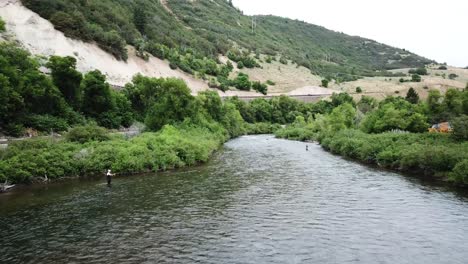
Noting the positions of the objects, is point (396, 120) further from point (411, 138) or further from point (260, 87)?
point (260, 87)

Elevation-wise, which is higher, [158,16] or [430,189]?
[158,16]

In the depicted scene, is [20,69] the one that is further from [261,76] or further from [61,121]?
[261,76]

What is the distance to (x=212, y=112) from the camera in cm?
8275

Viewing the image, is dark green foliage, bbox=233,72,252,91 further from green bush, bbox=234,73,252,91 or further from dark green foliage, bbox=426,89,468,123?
dark green foliage, bbox=426,89,468,123

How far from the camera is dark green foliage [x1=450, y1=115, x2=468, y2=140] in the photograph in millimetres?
43719

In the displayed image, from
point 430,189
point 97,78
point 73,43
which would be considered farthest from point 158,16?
point 430,189

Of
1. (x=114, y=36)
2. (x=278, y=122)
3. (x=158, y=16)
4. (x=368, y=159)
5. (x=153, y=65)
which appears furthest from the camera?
(x=158, y=16)

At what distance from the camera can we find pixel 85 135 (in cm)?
4794

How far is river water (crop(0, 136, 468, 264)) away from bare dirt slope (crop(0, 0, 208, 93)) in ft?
170

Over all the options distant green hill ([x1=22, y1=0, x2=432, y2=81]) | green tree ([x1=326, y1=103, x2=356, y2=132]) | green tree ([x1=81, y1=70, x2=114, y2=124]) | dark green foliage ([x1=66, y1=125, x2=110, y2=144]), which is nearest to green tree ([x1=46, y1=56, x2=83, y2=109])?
green tree ([x1=81, y1=70, x2=114, y2=124])

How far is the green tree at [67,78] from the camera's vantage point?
59.9m

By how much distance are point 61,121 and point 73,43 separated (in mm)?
37436

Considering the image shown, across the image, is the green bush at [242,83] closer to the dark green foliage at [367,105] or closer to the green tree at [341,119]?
the dark green foliage at [367,105]

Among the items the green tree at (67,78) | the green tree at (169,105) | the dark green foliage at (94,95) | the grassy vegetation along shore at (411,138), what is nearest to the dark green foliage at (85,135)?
the green tree at (169,105)
